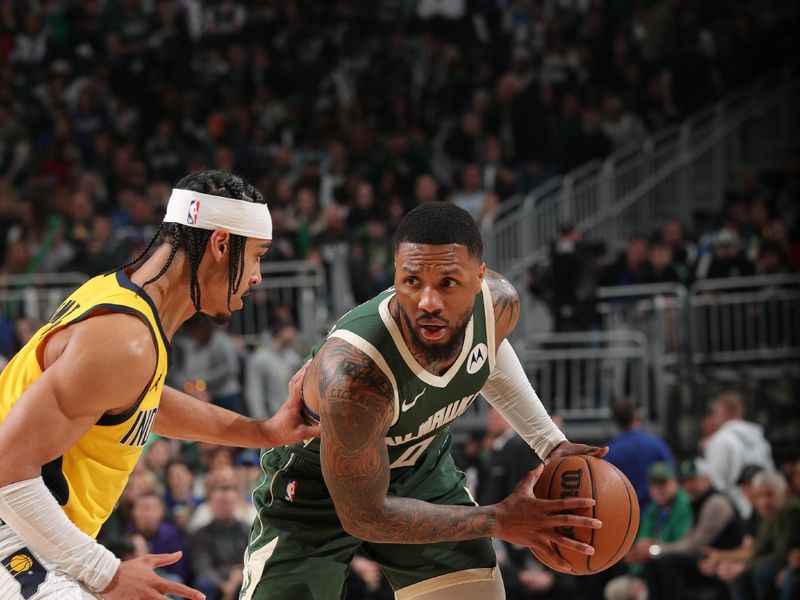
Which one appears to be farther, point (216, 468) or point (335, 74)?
point (335, 74)

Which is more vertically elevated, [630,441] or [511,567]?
[630,441]

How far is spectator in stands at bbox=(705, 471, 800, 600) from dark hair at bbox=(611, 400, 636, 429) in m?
1.06

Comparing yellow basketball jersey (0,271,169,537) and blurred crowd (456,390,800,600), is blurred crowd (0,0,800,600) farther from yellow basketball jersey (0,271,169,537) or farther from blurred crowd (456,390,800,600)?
yellow basketball jersey (0,271,169,537)

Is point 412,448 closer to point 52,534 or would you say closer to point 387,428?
point 387,428

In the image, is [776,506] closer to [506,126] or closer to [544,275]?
[544,275]

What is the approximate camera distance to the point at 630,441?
355 inches

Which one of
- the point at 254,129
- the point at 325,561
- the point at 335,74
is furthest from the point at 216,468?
the point at 335,74

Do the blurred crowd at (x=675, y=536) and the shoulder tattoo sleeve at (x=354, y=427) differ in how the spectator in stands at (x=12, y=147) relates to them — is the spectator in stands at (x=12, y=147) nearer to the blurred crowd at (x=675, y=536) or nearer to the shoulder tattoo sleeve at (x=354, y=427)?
the blurred crowd at (x=675, y=536)

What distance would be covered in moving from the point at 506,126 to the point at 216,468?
6498 millimetres

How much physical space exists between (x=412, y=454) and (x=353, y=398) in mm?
777

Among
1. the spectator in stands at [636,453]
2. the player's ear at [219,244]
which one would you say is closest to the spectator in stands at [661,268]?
the spectator in stands at [636,453]

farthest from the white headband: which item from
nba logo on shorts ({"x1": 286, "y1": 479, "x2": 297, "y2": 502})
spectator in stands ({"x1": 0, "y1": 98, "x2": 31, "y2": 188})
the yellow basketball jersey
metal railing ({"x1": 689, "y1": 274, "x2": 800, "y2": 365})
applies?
spectator in stands ({"x1": 0, "y1": 98, "x2": 31, "y2": 188})

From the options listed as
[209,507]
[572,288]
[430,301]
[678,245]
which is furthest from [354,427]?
[678,245]

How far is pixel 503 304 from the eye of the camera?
4.39m
